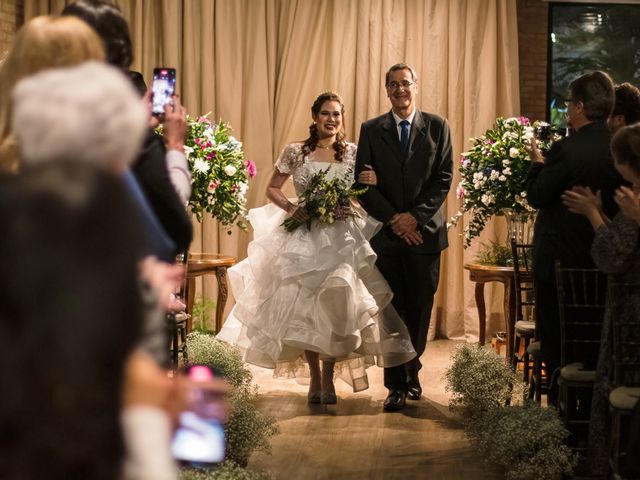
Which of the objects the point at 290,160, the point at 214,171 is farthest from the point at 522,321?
the point at 214,171

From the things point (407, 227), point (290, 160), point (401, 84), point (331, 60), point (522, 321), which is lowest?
point (522, 321)

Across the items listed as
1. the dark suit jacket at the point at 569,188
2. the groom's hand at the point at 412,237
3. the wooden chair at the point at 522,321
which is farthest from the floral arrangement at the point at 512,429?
the groom's hand at the point at 412,237

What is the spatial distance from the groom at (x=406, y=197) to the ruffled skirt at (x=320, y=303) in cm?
10

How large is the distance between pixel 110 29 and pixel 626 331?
247cm

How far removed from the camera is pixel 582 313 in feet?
16.2

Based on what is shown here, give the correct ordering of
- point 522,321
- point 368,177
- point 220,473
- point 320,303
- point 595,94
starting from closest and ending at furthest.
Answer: point 220,473 → point 595,94 → point 522,321 → point 320,303 → point 368,177

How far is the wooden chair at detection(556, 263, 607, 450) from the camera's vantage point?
15.0 feet

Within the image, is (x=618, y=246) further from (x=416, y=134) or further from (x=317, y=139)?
(x=317, y=139)

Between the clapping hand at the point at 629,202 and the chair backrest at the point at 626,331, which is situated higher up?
the clapping hand at the point at 629,202

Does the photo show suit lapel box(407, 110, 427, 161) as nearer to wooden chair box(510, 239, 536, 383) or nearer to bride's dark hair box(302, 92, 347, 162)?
bride's dark hair box(302, 92, 347, 162)

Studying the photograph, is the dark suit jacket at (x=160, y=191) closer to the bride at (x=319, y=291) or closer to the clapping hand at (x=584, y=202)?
the clapping hand at (x=584, y=202)

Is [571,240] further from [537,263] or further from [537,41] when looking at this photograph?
[537,41]

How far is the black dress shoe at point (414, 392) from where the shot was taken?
6.45 m

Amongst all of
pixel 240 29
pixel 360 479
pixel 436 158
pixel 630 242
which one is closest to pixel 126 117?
pixel 630 242
